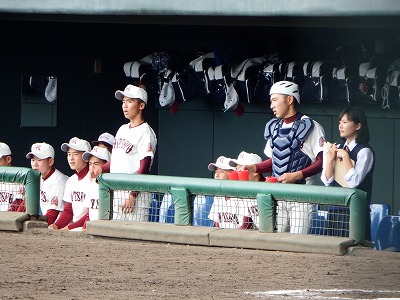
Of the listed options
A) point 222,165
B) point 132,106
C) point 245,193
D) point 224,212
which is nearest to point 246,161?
point 222,165

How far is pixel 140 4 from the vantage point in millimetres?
10250

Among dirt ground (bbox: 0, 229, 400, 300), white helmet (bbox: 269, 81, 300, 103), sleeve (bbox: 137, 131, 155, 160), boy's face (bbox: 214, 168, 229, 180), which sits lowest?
dirt ground (bbox: 0, 229, 400, 300)

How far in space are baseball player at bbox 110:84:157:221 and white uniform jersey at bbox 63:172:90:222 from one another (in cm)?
45

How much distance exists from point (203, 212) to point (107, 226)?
751 mm

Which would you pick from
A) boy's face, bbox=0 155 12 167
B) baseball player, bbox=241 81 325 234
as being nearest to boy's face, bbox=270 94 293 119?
baseball player, bbox=241 81 325 234

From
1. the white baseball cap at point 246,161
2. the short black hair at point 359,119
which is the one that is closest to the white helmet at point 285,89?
the short black hair at point 359,119

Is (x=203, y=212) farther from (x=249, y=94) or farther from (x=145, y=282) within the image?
(x=249, y=94)

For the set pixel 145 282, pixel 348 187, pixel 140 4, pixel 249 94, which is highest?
pixel 140 4

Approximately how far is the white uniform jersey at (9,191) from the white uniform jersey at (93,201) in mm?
569

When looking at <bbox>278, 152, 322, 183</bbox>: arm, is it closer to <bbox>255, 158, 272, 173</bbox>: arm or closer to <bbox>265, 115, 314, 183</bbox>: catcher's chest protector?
<bbox>265, 115, 314, 183</bbox>: catcher's chest protector

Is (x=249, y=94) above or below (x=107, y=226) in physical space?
above

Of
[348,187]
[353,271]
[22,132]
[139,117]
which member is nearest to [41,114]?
[22,132]

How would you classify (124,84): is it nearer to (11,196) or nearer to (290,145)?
(11,196)

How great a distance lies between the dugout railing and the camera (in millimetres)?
7648
